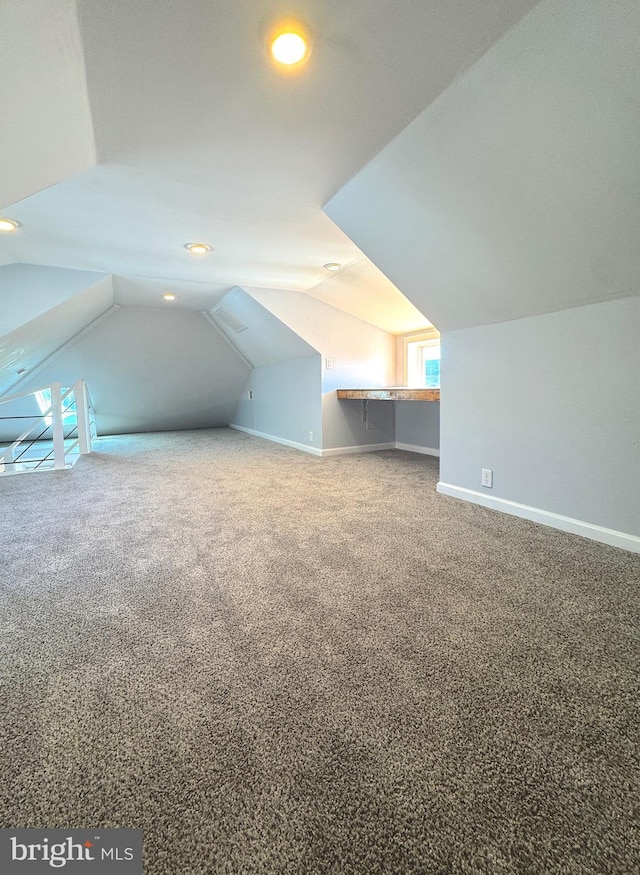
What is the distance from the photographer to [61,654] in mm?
1373

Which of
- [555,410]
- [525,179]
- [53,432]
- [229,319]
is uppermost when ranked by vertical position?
[229,319]

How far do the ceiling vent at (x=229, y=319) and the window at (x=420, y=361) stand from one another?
234cm

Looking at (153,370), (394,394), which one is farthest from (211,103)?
(153,370)

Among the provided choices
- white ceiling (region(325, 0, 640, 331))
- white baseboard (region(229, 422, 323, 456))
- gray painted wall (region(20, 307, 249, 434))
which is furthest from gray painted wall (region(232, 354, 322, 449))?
white ceiling (region(325, 0, 640, 331))

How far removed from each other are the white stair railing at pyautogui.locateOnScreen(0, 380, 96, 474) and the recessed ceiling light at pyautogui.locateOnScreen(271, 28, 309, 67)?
410cm

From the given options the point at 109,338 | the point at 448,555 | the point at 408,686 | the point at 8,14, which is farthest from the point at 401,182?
the point at 109,338

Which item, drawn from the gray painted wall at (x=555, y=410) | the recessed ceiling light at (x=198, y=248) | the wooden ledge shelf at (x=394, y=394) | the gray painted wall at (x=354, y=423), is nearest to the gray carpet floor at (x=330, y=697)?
the gray painted wall at (x=555, y=410)

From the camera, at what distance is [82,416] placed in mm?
5344

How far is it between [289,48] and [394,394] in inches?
112

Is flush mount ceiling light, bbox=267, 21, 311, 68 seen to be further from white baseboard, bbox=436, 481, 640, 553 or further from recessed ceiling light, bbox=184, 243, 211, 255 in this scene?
white baseboard, bbox=436, 481, 640, 553

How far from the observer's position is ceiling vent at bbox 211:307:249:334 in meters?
5.63

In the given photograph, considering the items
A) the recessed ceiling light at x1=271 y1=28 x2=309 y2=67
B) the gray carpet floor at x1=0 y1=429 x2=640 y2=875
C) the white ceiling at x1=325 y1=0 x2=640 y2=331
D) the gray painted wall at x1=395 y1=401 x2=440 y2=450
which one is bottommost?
the gray carpet floor at x1=0 y1=429 x2=640 y2=875

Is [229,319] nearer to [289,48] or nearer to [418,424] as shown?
[418,424]

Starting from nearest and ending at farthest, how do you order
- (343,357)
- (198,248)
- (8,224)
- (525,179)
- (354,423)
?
(525,179) → (8,224) → (198,248) → (343,357) → (354,423)
